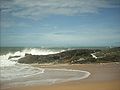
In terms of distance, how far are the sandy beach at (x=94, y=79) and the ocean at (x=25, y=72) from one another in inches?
2.1

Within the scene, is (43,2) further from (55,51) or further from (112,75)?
(112,75)

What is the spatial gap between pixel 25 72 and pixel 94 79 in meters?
0.90

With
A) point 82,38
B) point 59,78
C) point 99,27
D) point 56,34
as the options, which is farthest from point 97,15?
point 59,78

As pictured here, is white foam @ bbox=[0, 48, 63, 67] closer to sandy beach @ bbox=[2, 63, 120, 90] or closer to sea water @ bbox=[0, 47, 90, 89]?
sea water @ bbox=[0, 47, 90, 89]

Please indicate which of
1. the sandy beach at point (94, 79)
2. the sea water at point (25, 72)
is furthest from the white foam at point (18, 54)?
the sandy beach at point (94, 79)

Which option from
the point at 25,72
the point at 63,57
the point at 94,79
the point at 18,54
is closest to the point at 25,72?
the point at 25,72

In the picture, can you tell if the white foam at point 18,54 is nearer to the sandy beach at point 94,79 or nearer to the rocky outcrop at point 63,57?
the rocky outcrop at point 63,57

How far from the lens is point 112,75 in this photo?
3.64m

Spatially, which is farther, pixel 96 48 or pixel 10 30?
pixel 96 48

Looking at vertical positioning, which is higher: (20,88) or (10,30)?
(10,30)

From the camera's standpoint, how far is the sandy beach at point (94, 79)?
11.1 feet

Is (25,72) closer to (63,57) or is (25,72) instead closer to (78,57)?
(63,57)

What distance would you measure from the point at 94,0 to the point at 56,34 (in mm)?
680

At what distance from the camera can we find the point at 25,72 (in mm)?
3428
